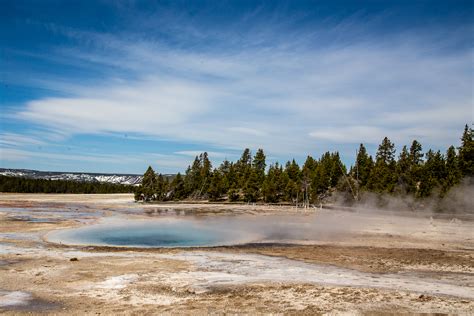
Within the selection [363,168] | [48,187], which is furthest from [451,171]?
[48,187]

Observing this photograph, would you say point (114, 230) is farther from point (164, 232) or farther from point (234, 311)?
point (234, 311)

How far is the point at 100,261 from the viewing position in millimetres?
20438

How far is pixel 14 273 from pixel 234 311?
10297 millimetres

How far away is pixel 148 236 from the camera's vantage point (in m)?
33.3

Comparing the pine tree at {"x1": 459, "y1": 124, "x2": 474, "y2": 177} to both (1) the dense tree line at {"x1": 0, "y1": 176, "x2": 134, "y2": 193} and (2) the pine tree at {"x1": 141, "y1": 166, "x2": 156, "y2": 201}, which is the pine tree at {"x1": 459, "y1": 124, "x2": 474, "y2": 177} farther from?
(1) the dense tree line at {"x1": 0, "y1": 176, "x2": 134, "y2": 193}

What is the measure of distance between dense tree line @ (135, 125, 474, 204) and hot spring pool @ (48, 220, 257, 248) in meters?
42.6

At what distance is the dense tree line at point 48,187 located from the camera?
13700cm

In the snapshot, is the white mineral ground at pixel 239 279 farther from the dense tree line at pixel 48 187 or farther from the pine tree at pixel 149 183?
the dense tree line at pixel 48 187

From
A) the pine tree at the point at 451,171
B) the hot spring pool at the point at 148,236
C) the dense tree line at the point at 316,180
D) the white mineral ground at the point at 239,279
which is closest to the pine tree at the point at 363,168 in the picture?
the dense tree line at the point at 316,180

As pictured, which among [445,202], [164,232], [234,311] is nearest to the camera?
[234,311]

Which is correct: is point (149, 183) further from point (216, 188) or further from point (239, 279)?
point (239, 279)

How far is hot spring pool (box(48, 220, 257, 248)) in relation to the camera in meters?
28.7

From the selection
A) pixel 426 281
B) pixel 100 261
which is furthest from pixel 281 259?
pixel 100 261

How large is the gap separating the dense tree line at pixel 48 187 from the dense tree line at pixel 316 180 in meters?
61.2
